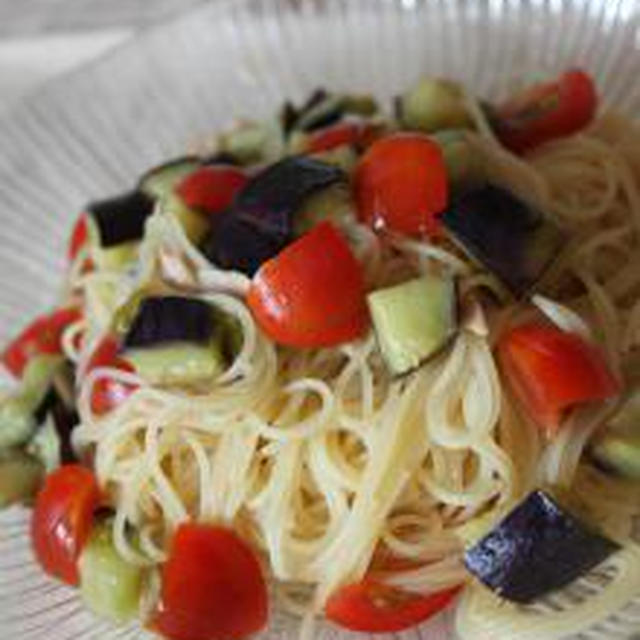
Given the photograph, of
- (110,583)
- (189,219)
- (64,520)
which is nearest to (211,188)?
(189,219)

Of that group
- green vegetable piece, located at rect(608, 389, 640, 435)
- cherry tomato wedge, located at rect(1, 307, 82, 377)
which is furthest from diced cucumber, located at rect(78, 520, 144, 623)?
A: green vegetable piece, located at rect(608, 389, 640, 435)

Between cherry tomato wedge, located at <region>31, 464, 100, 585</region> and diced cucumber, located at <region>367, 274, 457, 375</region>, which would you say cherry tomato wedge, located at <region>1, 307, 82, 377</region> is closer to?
cherry tomato wedge, located at <region>31, 464, 100, 585</region>

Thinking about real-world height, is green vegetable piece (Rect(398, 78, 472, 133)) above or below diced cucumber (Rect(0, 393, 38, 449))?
above

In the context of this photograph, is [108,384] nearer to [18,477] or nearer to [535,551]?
[18,477]

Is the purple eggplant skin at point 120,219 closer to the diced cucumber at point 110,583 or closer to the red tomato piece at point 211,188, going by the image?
the red tomato piece at point 211,188

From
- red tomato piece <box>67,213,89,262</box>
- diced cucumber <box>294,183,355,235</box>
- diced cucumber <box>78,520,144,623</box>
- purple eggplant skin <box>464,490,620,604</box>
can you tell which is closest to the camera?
purple eggplant skin <box>464,490,620,604</box>

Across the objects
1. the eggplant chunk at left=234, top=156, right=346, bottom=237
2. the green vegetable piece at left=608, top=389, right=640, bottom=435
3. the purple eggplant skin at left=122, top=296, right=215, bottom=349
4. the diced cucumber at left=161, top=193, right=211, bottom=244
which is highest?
the eggplant chunk at left=234, top=156, right=346, bottom=237

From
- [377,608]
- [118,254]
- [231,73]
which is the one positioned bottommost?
[377,608]
